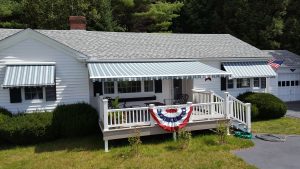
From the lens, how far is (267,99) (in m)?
19.5

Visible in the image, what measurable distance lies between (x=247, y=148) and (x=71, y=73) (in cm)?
1000

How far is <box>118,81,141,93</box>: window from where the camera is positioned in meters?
18.2

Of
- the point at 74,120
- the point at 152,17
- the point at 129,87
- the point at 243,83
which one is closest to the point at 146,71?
the point at 129,87

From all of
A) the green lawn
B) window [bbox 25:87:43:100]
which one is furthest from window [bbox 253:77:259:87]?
window [bbox 25:87:43:100]

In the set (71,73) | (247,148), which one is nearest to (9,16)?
(71,73)

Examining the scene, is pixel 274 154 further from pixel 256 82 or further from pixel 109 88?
pixel 256 82

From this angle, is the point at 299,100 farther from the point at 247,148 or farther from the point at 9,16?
the point at 9,16

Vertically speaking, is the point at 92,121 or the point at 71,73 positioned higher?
the point at 71,73

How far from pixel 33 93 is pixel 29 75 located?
111 cm

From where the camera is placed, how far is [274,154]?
12438 millimetres

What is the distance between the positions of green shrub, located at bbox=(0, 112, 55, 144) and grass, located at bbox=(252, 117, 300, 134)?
1113 cm

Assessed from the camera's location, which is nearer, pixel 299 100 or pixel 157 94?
pixel 157 94

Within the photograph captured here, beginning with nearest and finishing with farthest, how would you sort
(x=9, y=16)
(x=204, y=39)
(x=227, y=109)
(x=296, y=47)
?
(x=227, y=109) < (x=204, y=39) < (x=9, y=16) < (x=296, y=47)

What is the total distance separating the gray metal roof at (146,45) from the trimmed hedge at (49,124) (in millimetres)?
3191
